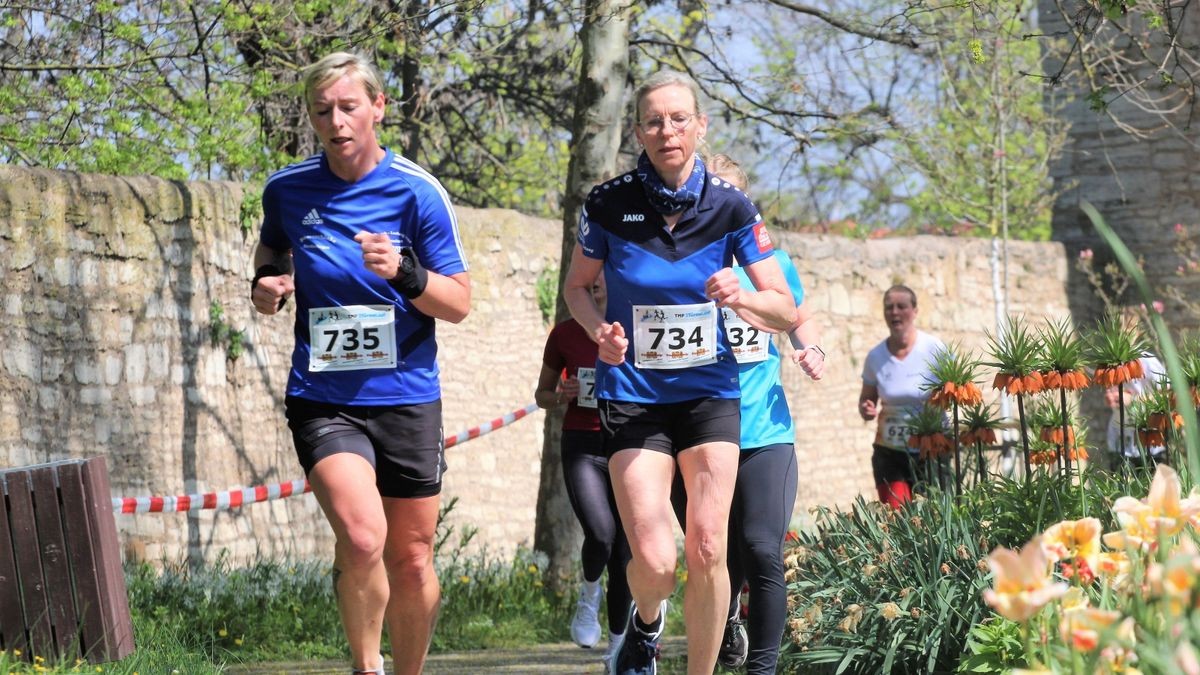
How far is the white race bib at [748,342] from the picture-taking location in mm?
5460

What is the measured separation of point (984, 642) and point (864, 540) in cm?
126

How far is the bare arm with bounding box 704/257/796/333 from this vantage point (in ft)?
14.6

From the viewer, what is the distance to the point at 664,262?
15.4 feet

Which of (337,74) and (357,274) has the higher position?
(337,74)

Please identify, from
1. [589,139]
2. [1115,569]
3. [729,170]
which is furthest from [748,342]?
[589,139]

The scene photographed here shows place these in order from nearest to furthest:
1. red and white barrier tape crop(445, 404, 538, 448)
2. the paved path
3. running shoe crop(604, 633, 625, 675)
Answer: running shoe crop(604, 633, 625, 675)
the paved path
red and white barrier tape crop(445, 404, 538, 448)

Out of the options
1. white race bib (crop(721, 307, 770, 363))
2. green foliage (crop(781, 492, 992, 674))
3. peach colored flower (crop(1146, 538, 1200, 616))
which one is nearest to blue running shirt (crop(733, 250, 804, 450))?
white race bib (crop(721, 307, 770, 363))

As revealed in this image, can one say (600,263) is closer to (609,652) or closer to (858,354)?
(609,652)

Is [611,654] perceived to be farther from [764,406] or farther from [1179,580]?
[1179,580]

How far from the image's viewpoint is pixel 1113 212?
17.0 metres

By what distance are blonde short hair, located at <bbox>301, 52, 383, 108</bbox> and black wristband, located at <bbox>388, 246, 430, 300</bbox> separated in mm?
546

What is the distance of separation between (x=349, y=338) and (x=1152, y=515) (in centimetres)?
254

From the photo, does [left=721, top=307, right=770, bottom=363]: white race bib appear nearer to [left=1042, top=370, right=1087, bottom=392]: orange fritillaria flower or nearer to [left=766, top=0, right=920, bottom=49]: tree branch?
[left=1042, top=370, right=1087, bottom=392]: orange fritillaria flower

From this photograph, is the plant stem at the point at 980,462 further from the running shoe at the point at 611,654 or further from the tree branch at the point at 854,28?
the tree branch at the point at 854,28
